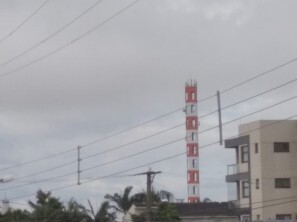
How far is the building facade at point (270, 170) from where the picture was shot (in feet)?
270

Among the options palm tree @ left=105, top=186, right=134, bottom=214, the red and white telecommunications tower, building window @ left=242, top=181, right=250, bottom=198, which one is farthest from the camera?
the red and white telecommunications tower

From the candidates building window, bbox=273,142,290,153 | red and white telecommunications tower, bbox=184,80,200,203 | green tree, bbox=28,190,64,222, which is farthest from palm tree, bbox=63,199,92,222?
red and white telecommunications tower, bbox=184,80,200,203

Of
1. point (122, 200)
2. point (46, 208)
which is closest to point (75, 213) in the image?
point (46, 208)

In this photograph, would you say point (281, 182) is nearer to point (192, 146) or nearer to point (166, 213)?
point (166, 213)

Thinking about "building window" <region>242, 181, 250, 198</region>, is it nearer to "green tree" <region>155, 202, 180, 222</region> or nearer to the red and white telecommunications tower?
"green tree" <region>155, 202, 180, 222</region>

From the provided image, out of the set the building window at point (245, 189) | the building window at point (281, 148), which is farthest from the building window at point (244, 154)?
the building window at point (281, 148)

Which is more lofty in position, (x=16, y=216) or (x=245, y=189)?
(x=245, y=189)

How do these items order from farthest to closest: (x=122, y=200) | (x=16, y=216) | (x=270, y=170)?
(x=122, y=200) < (x=16, y=216) < (x=270, y=170)

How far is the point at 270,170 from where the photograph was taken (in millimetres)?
82438

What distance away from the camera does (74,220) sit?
82125 mm

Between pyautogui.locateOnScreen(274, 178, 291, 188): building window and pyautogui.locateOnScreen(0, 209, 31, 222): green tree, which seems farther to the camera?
pyautogui.locateOnScreen(0, 209, 31, 222): green tree

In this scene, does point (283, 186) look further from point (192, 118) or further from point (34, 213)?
point (192, 118)

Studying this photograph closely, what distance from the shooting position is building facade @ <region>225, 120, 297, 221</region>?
3236 inches

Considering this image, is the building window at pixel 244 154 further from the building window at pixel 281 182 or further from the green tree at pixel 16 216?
the green tree at pixel 16 216
